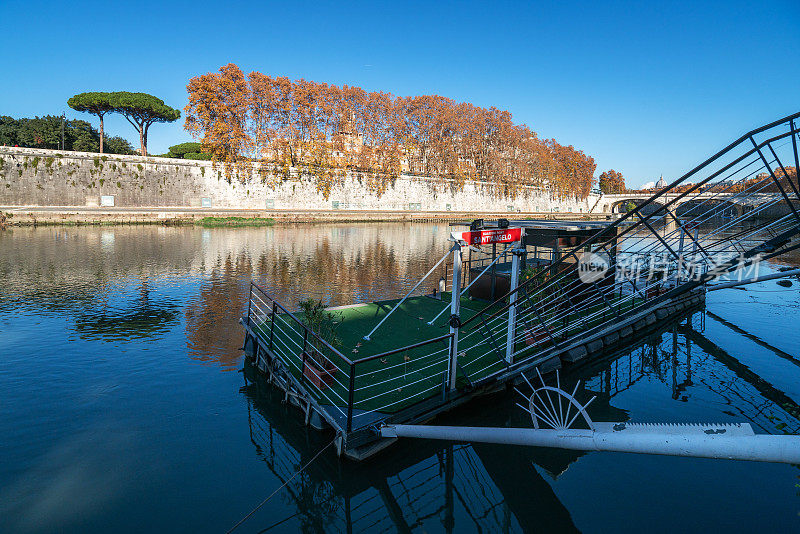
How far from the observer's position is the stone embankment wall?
4566 cm

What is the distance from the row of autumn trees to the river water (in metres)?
45.0

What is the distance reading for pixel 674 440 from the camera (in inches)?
153

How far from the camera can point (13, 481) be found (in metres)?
6.48

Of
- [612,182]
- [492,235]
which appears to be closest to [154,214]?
[492,235]

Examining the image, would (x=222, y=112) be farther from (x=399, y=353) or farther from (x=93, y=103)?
(x=399, y=353)

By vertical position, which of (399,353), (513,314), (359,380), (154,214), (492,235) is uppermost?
(492,235)

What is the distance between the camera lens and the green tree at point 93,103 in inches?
2207

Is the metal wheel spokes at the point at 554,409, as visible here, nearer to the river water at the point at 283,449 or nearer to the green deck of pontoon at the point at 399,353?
the river water at the point at 283,449

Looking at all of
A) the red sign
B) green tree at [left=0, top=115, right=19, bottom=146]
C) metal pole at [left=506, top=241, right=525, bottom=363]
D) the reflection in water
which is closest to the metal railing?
the reflection in water

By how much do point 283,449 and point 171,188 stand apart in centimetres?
5598


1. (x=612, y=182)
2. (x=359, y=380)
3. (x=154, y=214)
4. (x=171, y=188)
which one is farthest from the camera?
(x=612, y=182)

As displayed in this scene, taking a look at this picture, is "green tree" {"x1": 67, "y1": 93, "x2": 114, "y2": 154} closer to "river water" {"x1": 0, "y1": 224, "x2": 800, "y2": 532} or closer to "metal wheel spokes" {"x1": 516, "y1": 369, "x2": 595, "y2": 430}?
"river water" {"x1": 0, "y1": 224, "x2": 800, "y2": 532}

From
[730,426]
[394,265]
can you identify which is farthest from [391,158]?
[730,426]

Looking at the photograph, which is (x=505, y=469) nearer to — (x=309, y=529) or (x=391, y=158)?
(x=309, y=529)
